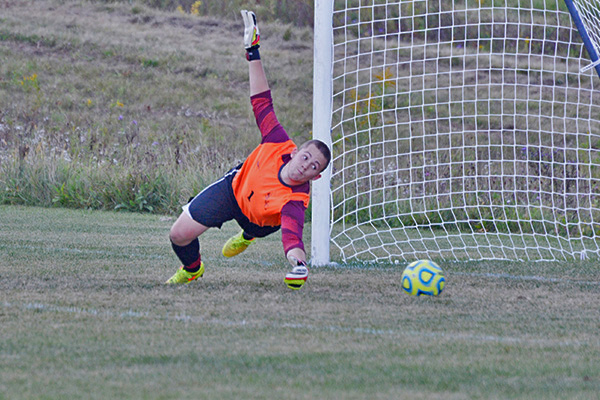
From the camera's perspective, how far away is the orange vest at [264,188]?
17.2 feet

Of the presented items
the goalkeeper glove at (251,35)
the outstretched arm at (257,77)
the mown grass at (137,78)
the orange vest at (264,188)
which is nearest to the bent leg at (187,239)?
the orange vest at (264,188)

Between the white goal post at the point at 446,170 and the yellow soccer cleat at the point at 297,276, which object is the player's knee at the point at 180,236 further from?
the white goal post at the point at 446,170

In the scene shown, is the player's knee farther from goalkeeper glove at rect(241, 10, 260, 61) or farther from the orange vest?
goalkeeper glove at rect(241, 10, 260, 61)

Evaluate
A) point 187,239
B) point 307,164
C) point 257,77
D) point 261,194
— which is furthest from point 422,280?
point 257,77

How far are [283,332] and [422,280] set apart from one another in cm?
147

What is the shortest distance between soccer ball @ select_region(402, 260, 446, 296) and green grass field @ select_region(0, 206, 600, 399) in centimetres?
12

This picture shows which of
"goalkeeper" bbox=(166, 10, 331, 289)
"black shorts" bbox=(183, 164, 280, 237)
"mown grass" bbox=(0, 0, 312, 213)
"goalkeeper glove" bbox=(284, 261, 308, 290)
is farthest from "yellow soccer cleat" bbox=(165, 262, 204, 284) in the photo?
"mown grass" bbox=(0, 0, 312, 213)

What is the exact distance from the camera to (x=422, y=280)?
514 cm

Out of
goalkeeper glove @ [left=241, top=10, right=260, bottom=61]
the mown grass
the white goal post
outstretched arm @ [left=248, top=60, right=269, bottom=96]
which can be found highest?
goalkeeper glove @ [left=241, top=10, right=260, bottom=61]

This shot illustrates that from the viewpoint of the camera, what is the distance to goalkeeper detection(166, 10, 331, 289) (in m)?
5.10

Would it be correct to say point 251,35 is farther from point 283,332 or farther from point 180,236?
point 283,332

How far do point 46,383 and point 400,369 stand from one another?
1.31m

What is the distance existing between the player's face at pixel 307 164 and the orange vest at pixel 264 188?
0.14 m

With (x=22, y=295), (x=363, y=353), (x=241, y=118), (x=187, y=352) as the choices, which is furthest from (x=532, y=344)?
(x=241, y=118)
